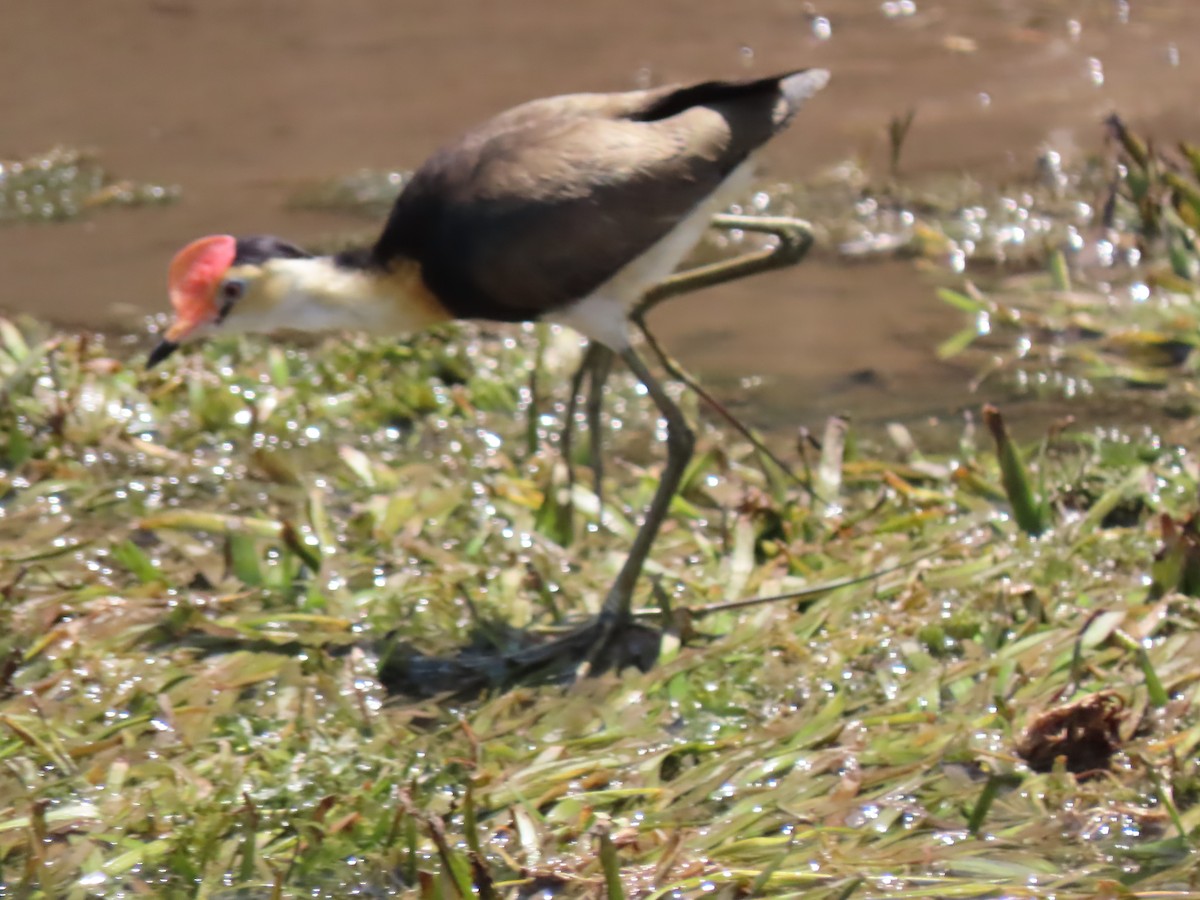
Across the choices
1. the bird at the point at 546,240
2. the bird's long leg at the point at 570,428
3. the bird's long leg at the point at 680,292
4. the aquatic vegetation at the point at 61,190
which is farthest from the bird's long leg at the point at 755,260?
the aquatic vegetation at the point at 61,190

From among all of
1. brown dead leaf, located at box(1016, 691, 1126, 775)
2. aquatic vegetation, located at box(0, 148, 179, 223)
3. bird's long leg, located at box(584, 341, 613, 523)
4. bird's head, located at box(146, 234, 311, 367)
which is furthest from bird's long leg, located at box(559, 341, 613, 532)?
aquatic vegetation, located at box(0, 148, 179, 223)

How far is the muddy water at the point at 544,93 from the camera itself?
20.5 feet

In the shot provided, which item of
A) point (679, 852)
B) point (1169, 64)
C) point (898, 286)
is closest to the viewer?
point (679, 852)

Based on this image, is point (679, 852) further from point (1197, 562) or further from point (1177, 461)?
point (1177, 461)

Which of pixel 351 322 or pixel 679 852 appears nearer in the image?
pixel 679 852

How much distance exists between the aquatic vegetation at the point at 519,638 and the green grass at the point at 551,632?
1cm

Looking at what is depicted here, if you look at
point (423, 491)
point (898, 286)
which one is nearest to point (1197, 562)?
point (423, 491)

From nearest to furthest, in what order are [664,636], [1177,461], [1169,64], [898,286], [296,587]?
[664,636] < [296,587] < [1177,461] < [898,286] < [1169,64]

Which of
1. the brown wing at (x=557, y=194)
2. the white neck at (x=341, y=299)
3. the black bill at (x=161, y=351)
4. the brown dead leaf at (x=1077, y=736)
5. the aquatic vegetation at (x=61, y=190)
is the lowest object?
the brown dead leaf at (x=1077, y=736)

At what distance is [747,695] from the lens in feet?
12.6

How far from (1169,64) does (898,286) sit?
336 centimetres

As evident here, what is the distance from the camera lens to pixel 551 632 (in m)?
4.16

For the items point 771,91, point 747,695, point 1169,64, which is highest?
point 771,91

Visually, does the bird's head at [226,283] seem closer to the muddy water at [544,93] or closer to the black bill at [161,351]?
the black bill at [161,351]
